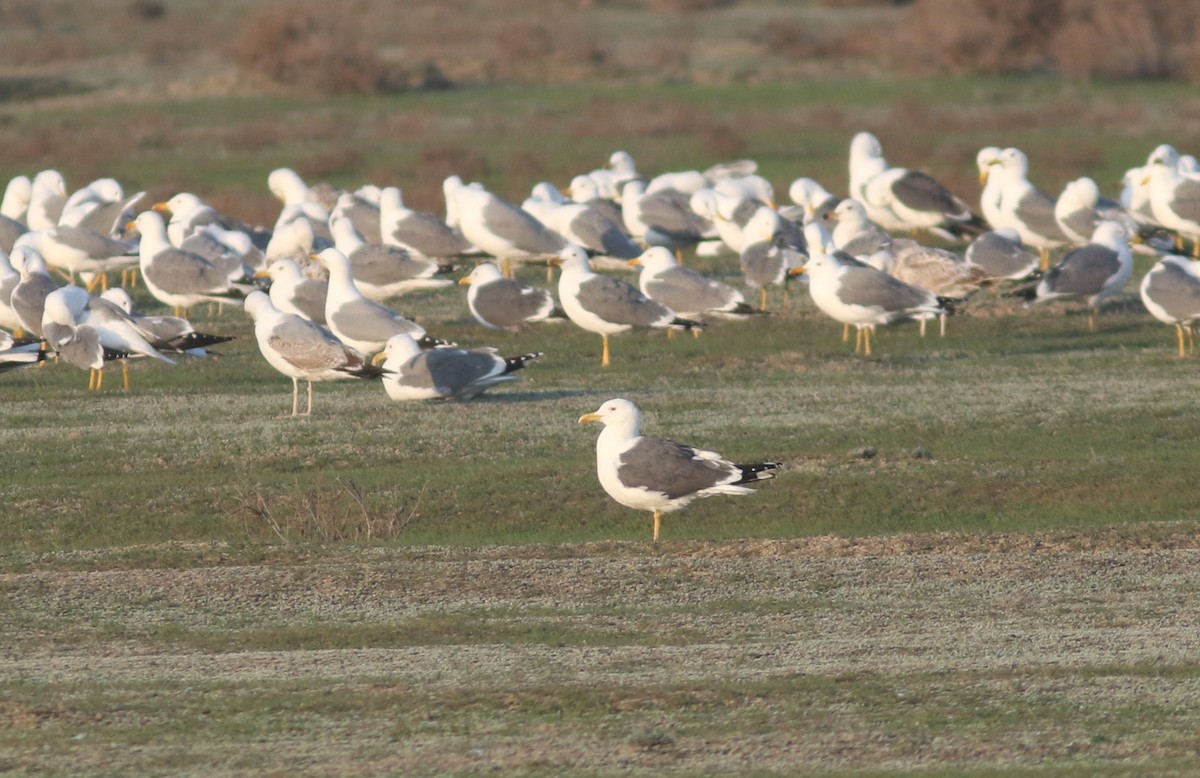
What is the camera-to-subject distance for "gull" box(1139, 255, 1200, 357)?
21.4 metres

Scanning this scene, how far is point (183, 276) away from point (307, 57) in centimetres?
3270

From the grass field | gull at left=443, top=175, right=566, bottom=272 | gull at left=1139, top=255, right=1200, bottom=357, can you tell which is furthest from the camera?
gull at left=443, top=175, right=566, bottom=272

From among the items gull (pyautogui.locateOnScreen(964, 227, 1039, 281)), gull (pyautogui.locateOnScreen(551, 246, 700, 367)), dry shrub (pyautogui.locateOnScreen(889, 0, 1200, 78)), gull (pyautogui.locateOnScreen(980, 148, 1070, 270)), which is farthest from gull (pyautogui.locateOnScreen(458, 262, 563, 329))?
dry shrub (pyautogui.locateOnScreen(889, 0, 1200, 78))

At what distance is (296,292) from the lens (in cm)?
2117

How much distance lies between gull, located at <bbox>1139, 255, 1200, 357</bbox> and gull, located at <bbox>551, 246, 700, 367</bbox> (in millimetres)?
5095

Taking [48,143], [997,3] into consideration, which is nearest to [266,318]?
[48,143]

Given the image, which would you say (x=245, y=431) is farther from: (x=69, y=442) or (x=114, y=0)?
(x=114, y=0)

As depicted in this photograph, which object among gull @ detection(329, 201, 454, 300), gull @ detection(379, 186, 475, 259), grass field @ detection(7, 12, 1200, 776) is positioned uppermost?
gull @ detection(379, 186, 475, 259)

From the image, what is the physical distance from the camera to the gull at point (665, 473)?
1357cm

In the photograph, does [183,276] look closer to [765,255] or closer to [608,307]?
[608,307]

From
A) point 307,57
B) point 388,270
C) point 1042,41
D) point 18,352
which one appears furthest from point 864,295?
point 1042,41

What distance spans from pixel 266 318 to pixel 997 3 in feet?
153

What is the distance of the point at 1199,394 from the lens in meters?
19.1

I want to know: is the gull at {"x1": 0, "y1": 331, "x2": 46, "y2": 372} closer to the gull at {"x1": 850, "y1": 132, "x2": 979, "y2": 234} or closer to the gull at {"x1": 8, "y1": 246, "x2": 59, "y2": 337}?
the gull at {"x1": 8, "y1": 246, "x2": 59, "y2": 337}
